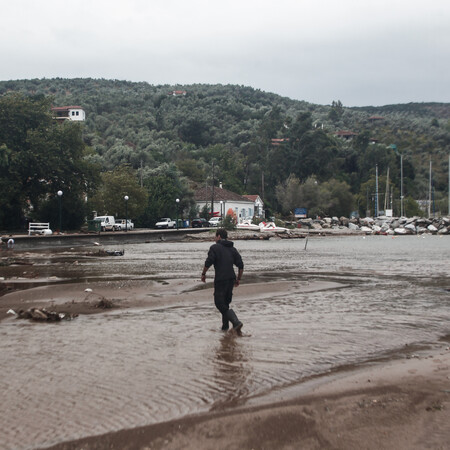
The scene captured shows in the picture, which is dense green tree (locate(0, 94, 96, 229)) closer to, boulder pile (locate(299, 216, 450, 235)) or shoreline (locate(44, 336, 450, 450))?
boulder pile (locate(299, 216, 450, 235))

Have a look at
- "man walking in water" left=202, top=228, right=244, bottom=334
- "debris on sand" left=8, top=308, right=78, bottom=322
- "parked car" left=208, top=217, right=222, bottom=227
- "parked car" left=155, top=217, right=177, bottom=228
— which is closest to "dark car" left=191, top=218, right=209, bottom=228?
"parked car" left=208, top=217, right=222, bottom=227

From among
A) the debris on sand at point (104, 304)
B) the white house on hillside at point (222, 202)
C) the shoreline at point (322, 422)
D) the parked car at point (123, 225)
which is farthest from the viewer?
the white house on hillside at point (222, 202)

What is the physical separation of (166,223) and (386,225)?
39.0 meters

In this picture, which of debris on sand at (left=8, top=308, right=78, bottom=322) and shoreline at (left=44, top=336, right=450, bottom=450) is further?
debris on sand at (left=8, top=308, right=78, bottom=322)

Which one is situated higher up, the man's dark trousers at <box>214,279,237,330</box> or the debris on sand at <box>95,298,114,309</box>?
the man's dark trousers at <box>214,279,237,330</box>

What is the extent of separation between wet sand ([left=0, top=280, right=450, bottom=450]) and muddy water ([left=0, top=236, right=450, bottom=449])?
33 centimetres

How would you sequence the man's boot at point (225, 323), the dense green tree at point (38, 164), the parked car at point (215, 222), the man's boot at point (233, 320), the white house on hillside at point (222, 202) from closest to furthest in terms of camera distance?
the man's boot at point (233, 320) < the man's boot at point (225, 323) < the dense green tree at point (38, 164) < the parked car at point (215, 222) < the white house on hillside at point (222, 202)

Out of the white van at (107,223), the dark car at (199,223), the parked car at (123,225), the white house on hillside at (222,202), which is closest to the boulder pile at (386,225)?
the white house on hillside at (222,202)

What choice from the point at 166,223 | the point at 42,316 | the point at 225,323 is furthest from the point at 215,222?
the point at 225,323

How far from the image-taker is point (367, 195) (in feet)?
373

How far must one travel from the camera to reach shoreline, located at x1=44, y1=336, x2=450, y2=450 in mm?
5594

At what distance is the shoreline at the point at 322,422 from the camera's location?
18.4 ft

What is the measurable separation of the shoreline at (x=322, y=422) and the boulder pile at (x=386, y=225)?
82.3m

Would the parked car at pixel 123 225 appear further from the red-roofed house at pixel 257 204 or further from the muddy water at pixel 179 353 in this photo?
the muddy water at pixel 179 353
